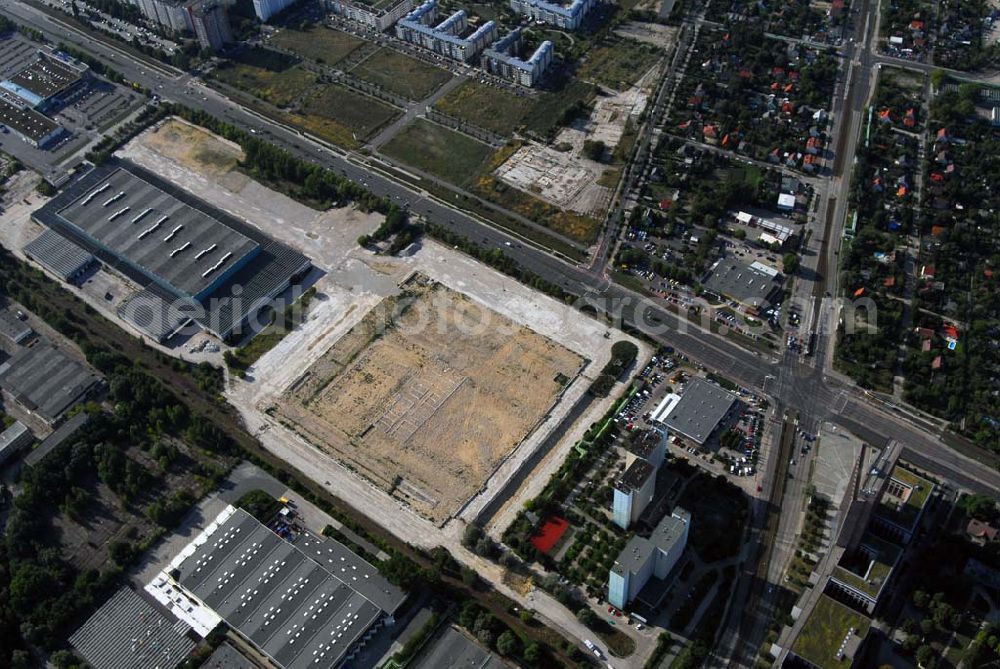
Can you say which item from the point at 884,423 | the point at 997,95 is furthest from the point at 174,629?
the point at 997,95

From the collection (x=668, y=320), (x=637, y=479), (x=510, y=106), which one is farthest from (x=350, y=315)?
(x=510, y=106)

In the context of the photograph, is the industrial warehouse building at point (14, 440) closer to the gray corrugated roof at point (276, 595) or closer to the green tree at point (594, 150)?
the gray corrugated roof at point (276, 595)

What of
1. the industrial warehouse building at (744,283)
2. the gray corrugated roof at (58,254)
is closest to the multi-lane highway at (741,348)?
the industrial warehouse building at (744,283)

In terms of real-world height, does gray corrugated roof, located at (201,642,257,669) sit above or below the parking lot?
below

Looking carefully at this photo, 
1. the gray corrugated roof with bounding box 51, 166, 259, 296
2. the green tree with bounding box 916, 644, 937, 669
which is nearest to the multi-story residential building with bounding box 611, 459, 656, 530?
the green tree with bounding box 916, 644, 937, 669

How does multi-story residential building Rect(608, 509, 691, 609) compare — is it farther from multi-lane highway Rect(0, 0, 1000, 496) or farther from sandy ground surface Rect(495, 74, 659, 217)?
sandy ground surface Rect(495, 74, 659, 217)
